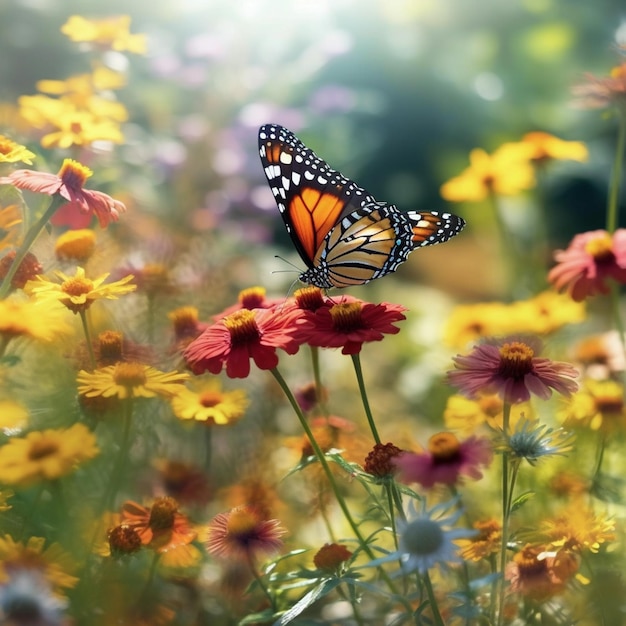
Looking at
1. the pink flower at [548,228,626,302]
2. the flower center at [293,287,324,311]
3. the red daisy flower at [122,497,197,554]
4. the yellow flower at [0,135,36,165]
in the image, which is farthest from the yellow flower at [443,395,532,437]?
the yellow flower at [0,135,36,165]

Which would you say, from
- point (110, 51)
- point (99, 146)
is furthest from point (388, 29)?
point (99, 146)

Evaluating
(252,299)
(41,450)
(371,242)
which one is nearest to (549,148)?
(371,242)

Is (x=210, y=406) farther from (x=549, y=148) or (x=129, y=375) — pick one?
(x=549, y=148)

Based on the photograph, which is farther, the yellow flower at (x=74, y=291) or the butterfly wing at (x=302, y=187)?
the butterfly wing at (x=302, y=187)

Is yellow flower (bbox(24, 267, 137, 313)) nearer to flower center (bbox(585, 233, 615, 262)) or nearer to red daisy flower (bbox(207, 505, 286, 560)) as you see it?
red daisy flower (bbox(207, 505, 286, 560))

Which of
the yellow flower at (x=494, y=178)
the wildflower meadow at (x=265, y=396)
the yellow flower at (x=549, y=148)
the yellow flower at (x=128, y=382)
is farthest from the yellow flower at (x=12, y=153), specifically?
the yellow flower at (x=549, y=148)

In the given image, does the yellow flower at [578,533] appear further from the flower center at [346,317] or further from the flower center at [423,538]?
the flower center at [346,317]

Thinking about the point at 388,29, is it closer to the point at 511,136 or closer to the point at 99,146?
the point at 511,136
